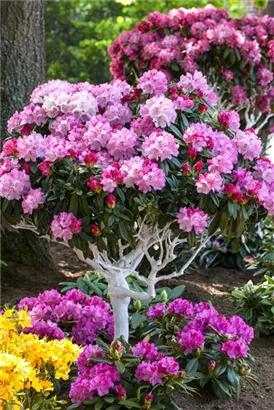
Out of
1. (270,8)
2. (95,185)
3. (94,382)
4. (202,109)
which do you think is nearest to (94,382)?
(94,382)

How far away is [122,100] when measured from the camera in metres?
3.76

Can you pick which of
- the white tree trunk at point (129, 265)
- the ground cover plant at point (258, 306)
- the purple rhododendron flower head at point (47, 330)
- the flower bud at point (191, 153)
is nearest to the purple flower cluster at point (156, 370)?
the white tree trunk at point (129, 265)

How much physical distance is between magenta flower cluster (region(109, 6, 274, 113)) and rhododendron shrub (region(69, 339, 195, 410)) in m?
2.90

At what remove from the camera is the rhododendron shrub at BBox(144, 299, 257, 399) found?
3.68 metres

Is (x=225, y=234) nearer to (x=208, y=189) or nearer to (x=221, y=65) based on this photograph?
(x=208, y=189)

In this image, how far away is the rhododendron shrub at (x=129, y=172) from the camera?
10.9 ft

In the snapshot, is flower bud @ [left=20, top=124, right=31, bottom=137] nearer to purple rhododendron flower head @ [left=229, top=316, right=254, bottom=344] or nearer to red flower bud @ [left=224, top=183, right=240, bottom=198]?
red flower bud @ [left=224, top=183, right=240, bottom=198]

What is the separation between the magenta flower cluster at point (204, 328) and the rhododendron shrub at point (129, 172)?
1.01 feet

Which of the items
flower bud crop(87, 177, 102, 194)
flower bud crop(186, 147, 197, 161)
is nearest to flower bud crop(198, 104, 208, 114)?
flower bud crop(186, 147, 197, 161)

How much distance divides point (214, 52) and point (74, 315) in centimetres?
268

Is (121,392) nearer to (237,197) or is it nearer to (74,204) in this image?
(74,204)

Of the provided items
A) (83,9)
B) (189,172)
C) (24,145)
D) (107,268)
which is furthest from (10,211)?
(83,9)

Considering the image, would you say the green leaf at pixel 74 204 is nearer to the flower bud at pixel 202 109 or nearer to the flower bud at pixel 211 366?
the flower bud at pixel 202 109

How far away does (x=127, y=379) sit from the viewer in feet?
11.4
